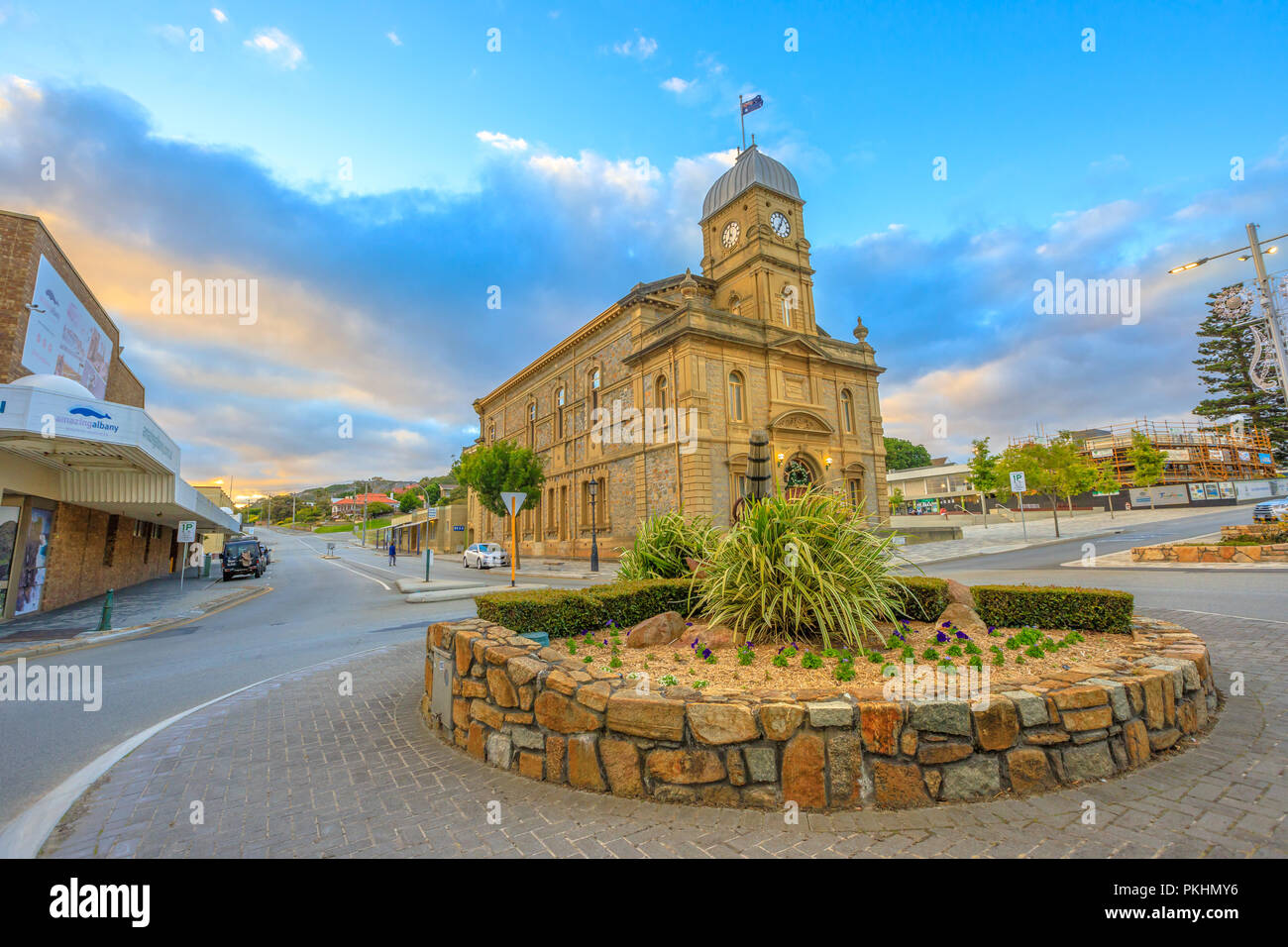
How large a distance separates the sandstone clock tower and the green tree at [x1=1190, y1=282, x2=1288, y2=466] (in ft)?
124

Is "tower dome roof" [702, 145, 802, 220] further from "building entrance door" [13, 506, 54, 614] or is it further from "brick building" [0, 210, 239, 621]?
"building entrance door" [13, 506, 54, 614]

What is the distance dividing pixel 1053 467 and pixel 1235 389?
80.1ft

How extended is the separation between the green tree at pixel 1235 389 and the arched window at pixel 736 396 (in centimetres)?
4388

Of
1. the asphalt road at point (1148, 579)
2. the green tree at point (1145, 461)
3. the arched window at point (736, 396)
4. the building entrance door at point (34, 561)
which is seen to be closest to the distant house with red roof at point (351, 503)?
the arched window at point (736, 396)

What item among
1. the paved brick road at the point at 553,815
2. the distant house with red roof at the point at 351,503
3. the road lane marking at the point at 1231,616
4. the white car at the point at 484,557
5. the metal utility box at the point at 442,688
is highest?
the distant house with red roof at the point at 351,503

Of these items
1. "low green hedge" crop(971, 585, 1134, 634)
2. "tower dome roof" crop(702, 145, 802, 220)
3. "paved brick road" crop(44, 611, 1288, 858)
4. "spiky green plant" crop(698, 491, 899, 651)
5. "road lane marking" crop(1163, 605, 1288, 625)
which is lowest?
"road lane marking" crop(1163, 605, 1288, 625)

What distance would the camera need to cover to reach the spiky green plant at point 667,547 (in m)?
7.43

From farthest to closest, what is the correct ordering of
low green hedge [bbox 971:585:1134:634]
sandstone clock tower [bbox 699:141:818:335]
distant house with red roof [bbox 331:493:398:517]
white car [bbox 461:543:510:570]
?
1. distant house with red roof [bbox 331:493:398:517]
2. sandstone clock tower [bbox 699:141:818:335]
3. white car [bbox 461:543:510:570]
4. low green hedge [bbox 971:585:1134:634]

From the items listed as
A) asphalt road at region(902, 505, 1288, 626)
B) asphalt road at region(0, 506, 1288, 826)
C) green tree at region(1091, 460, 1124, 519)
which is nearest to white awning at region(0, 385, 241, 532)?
asphalt road at region(0, 506, 1288, 826)

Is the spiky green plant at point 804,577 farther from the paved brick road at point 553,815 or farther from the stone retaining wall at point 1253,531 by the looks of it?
the stone retaining wall at point 1253,531

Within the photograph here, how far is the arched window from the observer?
2691cm

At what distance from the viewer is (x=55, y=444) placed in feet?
36.5
